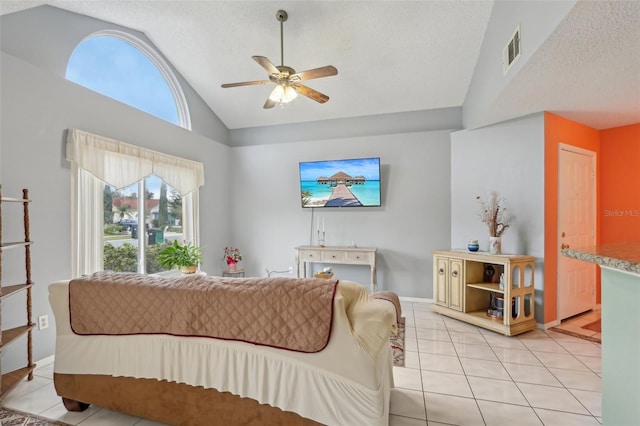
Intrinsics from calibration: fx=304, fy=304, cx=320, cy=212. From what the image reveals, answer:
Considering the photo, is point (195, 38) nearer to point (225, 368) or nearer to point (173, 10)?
point (173, 10)

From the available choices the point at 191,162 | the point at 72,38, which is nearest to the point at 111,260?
the point at 191,162

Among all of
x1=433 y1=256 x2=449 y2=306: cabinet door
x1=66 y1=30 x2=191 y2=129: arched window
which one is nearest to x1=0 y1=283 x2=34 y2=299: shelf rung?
x1=66 y1=30 x2=191 y2=129: arched window

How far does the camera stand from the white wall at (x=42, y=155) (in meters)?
2.50

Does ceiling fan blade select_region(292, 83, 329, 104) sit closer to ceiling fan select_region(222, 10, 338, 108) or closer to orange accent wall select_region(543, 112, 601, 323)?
ceiling fan select_region(222, 10, 338, 108)

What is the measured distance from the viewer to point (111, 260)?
3.52 m

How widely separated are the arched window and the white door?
5.24 metres

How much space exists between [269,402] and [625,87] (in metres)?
3.89

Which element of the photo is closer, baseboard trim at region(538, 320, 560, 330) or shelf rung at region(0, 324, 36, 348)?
shelf rung at region(0, 324, 36, 348)

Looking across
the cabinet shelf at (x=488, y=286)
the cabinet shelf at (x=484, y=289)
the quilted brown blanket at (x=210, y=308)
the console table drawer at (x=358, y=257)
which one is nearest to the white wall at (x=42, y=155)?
the quilted brown blanket at (x=210, y=308)

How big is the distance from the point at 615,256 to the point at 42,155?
4.14m

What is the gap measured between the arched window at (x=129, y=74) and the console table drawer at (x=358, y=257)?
3.24 meters

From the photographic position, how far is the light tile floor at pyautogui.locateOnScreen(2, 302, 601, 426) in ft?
6.39

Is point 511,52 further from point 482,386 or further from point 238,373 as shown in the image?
point 238,373

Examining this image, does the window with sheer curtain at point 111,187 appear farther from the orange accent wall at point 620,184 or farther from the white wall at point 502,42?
the orange accent wall at point 620,184
